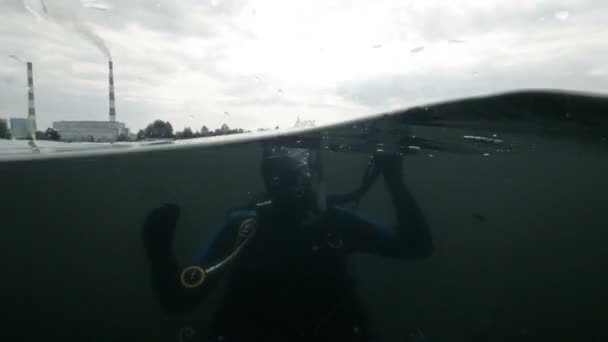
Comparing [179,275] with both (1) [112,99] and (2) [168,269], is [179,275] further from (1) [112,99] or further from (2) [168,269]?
(1) [112,99]

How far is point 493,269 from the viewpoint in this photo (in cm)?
475

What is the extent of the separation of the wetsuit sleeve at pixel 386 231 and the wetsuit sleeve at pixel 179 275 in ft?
4.75

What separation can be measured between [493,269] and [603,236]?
2953mm

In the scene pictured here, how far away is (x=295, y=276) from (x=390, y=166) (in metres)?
2.12

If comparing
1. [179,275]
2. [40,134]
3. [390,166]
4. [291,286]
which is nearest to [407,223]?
[390,166]

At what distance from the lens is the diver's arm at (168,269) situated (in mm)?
3908

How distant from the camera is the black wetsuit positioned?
3.81 m

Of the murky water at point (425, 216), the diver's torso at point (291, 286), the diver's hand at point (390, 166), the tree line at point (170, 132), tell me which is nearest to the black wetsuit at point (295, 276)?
the diver's torso at point (291, 286)

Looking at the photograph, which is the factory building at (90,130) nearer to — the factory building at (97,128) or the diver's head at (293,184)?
the factory building at (97,128)

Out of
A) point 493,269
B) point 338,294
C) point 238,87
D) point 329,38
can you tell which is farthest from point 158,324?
point 493,269

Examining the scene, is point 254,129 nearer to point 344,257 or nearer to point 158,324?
point 344,257

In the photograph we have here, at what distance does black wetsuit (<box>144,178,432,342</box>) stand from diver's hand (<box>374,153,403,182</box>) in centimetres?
48

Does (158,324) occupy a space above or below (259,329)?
below

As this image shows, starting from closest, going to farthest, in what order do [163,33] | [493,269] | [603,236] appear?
1. [163,33]
2. [493,269]
3. [603,236]
